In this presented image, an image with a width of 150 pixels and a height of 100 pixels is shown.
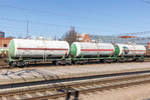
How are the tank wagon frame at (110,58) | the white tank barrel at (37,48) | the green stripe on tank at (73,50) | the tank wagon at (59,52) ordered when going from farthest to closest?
the tank wagon frame at (110,58) → the green stripe on tank at (73,50) → the tank wagon at (59,52) → the white tank barrel at (37,48)

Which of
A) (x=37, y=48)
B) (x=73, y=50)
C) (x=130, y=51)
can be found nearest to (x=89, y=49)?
(x=73, y=50)

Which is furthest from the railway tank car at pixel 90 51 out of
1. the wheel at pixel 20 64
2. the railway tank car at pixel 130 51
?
the wheel at pixel 20 64

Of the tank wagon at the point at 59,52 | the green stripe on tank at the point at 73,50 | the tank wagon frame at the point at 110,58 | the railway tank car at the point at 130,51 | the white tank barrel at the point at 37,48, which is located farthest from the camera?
the railway tank car at the point at 130,51

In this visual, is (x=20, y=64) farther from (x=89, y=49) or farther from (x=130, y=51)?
(x=130, y=51)

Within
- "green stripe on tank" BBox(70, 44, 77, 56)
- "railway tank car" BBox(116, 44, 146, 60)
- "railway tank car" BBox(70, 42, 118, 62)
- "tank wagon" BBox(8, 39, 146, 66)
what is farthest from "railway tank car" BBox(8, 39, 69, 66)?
"railway tank car" BBox(116, 44, 146, 60)

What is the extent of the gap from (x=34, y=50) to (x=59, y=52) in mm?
3360

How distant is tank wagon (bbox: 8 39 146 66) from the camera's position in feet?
59.3

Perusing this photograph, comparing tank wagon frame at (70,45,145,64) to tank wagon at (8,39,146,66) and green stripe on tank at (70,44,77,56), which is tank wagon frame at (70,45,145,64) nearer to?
tank wagon at (8,39,146,66)

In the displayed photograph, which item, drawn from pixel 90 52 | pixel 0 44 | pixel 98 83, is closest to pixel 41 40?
pixel 90 52

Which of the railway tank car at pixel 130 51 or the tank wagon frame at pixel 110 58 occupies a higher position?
the railway tank car at pixel 130 51

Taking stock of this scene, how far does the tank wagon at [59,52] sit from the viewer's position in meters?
18.1

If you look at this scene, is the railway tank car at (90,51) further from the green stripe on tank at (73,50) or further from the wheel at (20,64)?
the wheel at (20,64)

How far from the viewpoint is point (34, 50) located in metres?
18.7

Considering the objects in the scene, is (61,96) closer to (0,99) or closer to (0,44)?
(0,99)
